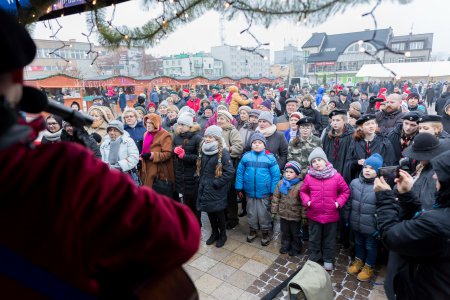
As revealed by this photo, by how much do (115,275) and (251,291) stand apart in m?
3.38

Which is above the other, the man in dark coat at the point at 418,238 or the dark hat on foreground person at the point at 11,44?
the dark hat on foreground person at the point at 11,44

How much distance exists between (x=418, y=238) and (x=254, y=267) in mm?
2691

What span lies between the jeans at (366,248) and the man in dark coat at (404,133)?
1455 millimetres

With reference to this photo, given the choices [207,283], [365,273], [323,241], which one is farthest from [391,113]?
[207,283]

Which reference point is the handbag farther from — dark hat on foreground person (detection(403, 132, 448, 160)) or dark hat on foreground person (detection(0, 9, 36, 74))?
dark hat on foreground person (detection(0, 9, 36, 74))

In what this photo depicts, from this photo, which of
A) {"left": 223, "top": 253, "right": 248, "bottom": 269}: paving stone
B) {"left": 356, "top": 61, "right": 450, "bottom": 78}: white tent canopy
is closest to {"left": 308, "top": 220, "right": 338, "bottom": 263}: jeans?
{"left": 223, "top": 253, "right": 248, "bottom": 269}: paving stone

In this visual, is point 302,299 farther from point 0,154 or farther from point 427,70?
point 427,70

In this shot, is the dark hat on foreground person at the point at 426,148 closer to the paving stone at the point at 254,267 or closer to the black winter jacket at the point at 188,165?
the paving stone at the point at 254,267

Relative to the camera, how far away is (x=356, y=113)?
6453mm

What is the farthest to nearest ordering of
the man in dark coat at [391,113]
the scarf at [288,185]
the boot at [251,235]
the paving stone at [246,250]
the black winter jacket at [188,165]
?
the man in dark coat at [391,113]
the black winter jacket at [188,165]
the boot at [251,235]
the paving stone at [246,250]
the scarf at [288,185]

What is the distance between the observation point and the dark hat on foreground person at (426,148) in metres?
3.02

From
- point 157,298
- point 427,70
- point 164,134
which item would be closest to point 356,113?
point 164,134

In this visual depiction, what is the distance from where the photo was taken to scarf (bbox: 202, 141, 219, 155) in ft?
14.8

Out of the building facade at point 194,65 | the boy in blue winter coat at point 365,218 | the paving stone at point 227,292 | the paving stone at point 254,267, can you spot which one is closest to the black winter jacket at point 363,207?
the boy in blue winter coat at point 365,218
